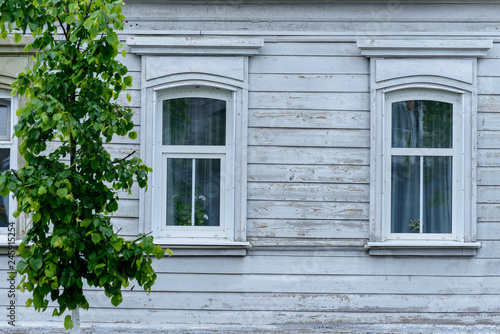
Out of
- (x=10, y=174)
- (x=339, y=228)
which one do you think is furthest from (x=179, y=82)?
(x=10, y=174)

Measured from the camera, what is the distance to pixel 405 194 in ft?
23.3

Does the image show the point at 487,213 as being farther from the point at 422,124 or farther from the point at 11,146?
the point at 11,146

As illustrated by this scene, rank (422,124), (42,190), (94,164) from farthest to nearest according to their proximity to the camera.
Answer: (422,124) < (94,164) < (42,190)

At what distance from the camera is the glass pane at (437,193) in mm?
7070

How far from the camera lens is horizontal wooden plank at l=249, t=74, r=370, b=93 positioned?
6934 millimetres

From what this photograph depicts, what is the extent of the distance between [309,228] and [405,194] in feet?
4.04

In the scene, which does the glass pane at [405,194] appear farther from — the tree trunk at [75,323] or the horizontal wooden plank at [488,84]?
the tree trunk at [75,323]

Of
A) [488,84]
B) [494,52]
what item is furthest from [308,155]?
[494,52]

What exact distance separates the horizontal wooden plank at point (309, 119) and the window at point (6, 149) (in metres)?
2.85

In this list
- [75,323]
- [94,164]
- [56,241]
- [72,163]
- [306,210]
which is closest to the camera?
[56,241]

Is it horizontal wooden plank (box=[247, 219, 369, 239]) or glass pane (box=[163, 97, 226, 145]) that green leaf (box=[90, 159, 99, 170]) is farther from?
horizontal wooden plank (box=[247, 219, 369, 239])

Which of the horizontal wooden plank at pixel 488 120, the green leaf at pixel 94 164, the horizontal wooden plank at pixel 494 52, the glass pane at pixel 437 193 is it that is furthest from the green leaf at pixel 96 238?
the horizontal wooden plank at pixel 494 52

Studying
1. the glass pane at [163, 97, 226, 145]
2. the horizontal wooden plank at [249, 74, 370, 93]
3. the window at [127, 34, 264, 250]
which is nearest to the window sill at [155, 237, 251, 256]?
the window at [127, 34, 264, 250]

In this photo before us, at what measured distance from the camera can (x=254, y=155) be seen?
6914 mm
